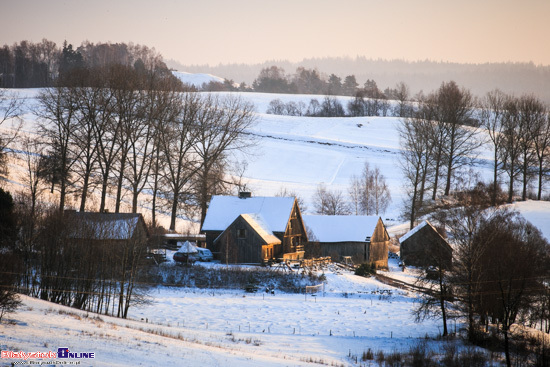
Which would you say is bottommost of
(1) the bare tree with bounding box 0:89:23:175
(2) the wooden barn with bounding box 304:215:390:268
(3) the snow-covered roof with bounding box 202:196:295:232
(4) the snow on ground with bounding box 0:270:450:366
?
(4) the snow on ground with bounding box 0:270:450:366

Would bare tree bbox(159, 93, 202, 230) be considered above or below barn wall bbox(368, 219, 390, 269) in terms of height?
above

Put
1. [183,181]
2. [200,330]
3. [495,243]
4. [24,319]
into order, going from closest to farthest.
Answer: [24,319] < [200,330] < [495,243] < [183,181]

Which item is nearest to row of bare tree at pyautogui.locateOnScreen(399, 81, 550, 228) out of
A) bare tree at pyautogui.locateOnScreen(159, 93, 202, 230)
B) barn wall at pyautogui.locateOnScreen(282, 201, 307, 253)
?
barn wall at pyautogui.locateOnScreen(282, 201, 307, 253)

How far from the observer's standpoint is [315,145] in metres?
93.8

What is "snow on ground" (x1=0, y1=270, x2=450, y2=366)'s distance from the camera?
16.8 m

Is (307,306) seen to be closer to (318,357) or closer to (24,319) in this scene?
(318,357)

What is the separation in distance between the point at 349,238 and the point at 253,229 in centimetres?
1243

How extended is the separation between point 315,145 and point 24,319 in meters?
78.4

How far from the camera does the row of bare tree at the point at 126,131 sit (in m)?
42.9

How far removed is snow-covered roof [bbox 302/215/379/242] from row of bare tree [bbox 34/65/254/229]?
10403 mm

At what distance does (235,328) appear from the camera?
26062mm

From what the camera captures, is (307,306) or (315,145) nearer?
(307,306)

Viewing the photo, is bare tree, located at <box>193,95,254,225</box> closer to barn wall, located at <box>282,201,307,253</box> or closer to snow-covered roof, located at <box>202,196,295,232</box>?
snow-covered roof, located at <box>202,196,295,232</box>

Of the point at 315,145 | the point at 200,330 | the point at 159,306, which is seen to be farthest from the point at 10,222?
the point at 315,145
